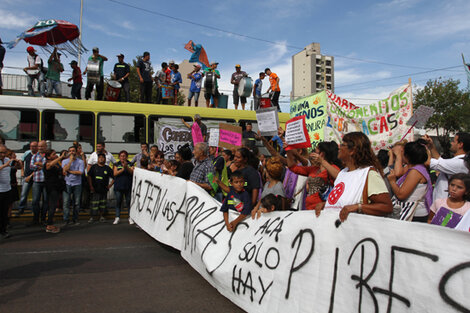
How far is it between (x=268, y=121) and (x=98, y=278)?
10.7 ft

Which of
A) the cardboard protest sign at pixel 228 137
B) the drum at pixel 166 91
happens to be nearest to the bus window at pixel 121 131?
the drum at pixel 166 91

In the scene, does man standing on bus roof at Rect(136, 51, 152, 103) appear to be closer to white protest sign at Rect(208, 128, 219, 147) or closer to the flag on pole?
the flag on pole

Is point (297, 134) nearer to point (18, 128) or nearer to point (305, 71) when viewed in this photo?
point (18, 128)

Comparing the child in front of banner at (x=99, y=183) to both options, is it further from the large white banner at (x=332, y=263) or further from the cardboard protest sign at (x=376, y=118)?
the cardboard protest sign at (x=376, y=118)

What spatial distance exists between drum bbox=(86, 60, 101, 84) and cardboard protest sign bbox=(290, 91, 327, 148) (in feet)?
22.3

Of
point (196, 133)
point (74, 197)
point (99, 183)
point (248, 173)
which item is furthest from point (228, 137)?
point (74, 197)

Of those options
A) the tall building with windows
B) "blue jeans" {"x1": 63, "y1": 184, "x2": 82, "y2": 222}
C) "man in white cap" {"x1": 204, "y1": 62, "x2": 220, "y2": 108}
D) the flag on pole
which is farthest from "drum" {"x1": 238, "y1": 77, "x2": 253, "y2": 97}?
the tall building with windows

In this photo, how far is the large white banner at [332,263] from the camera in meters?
2.10

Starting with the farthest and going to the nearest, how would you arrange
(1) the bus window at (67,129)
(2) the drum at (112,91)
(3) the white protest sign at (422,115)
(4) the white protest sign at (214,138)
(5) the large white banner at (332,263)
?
(2) the drum at (112,91)
(1) the bus window at (67,129)
(4) the white protest sign at (214,138)
(3) the white protest sign at (422,115)
(5) the large white banner at (332,263)

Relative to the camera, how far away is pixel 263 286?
3328 millimetres

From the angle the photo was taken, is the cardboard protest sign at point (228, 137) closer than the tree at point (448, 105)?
Yes

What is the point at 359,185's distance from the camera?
2.86m

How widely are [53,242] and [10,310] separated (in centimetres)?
310

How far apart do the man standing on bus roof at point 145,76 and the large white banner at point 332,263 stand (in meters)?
8.91
